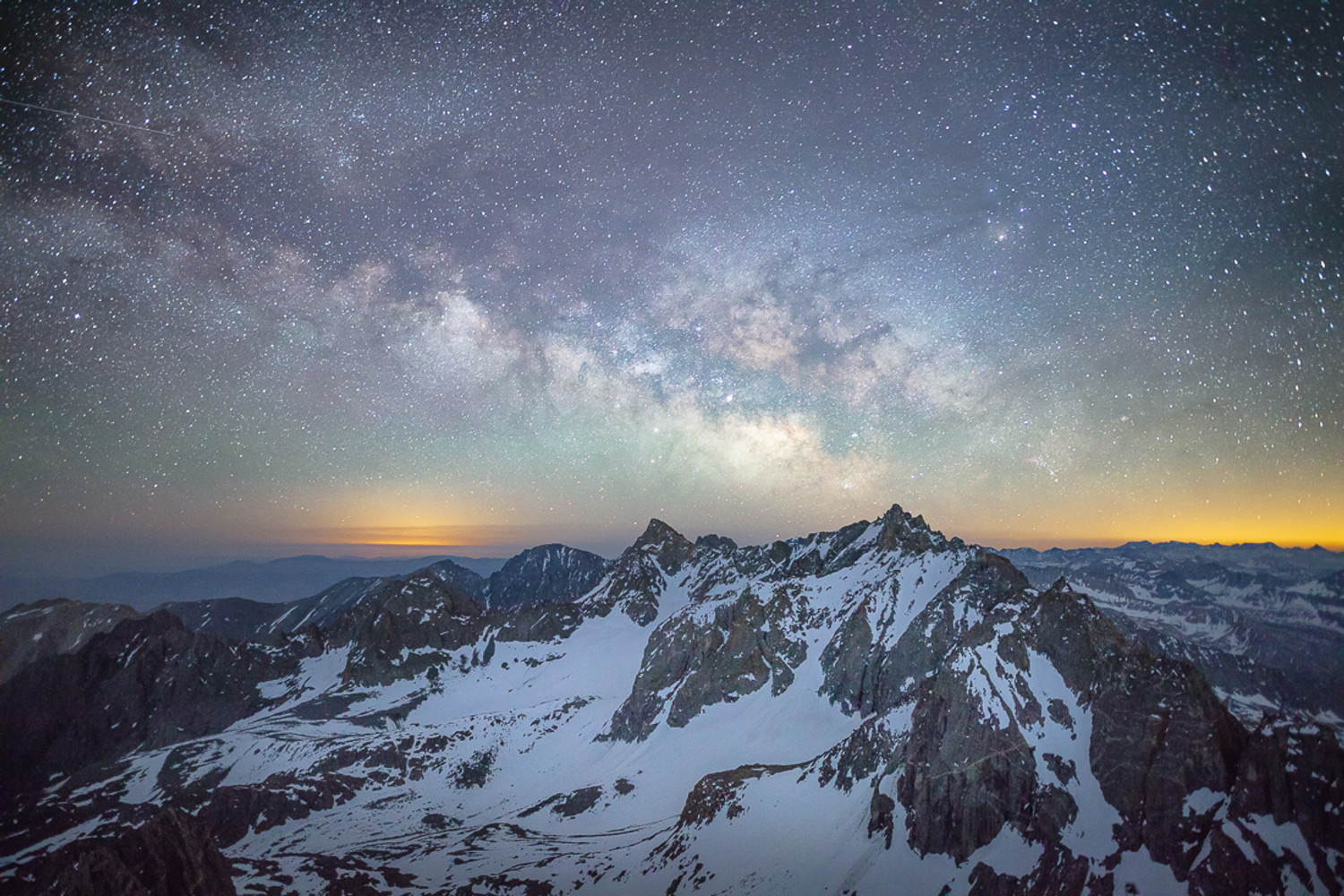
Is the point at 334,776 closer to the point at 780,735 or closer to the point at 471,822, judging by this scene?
the point at 471,822

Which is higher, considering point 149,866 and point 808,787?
point 149,866

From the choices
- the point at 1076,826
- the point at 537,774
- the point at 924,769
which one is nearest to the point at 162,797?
the point at 537,774

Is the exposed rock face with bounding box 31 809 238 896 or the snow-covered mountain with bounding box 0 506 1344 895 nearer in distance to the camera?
the exposed rock face with bounding box 31 809 238 896

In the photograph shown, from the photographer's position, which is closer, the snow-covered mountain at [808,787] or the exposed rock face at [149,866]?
the exposed rock face at [149,866]

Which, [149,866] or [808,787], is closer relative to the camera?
[149,866]
